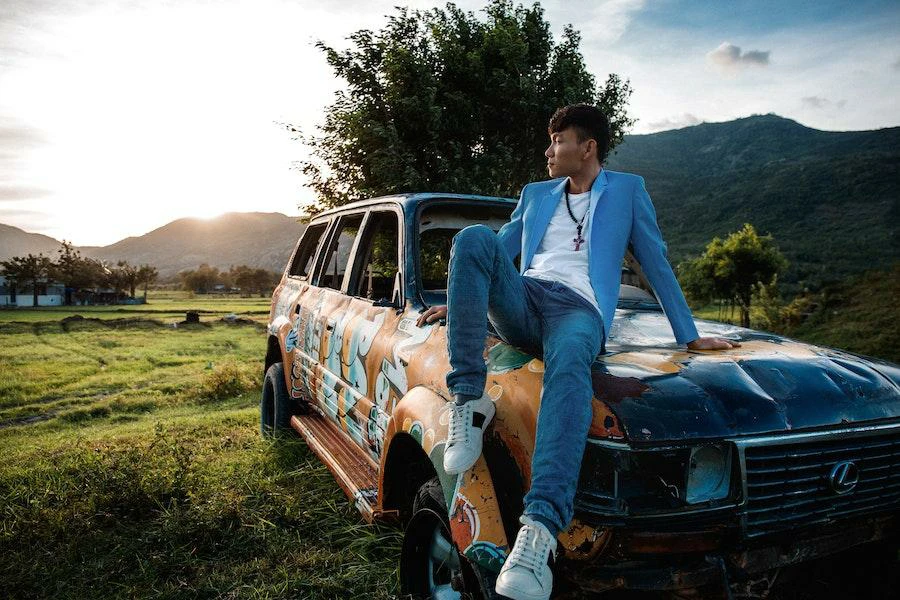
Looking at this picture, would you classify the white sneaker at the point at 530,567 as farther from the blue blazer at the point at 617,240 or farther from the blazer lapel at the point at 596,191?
the blazer lapel at the point at 596,191

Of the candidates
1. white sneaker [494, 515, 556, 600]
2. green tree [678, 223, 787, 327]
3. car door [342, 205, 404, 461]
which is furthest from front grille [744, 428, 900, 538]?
green tree [678, 223, 787, 327]

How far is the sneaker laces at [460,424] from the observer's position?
6.01 ft

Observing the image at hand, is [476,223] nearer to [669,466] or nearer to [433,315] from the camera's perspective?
[433,315]

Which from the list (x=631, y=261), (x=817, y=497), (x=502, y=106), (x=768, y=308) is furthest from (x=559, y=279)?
(x=768, y=308)

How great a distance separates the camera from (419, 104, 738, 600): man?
1555 mm

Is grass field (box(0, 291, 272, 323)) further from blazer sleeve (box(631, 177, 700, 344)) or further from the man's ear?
blazer sleeve (box(631, 177, 700, 344))

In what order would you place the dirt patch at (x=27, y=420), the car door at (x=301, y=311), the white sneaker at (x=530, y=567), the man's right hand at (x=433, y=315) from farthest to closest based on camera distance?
the dirt patch at (x=27, y=420) < the car door at (x=301, y=311) < the man's right hand at (x=433, y=315) < the white sneaker at (x=530, y=567)

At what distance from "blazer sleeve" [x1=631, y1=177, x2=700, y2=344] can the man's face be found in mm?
271

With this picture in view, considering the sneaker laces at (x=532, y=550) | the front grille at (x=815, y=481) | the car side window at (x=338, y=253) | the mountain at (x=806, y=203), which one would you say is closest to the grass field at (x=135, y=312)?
the car side window at (x=338, y=253)

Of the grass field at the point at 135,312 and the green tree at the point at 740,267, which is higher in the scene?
the green tree at the point at 740,267

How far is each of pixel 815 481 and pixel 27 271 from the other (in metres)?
80.3

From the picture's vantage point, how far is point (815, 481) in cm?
179

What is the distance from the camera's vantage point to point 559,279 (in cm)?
238

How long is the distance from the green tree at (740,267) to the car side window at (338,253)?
112 ft
